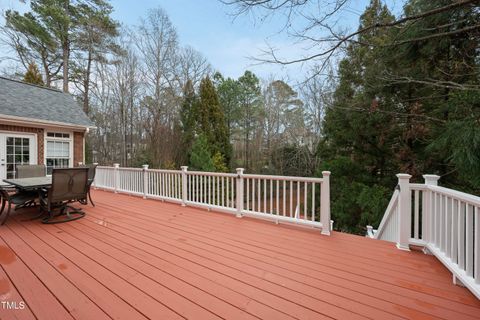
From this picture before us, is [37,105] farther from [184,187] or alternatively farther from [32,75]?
Answer: [184,187]

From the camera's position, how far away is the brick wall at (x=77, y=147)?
841 centimetres

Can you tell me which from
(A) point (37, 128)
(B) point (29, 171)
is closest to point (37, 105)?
(A) point (37, 128)

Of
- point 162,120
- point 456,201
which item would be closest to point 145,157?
point 162,120

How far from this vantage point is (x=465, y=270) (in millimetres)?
1841

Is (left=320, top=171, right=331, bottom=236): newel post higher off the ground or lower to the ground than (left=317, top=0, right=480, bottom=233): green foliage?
lower

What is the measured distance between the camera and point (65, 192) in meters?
3.83

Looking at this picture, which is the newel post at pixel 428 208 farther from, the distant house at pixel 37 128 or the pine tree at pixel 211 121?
the pine tree at pixel 211 121

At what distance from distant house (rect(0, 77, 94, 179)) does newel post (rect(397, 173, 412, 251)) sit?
9.57m

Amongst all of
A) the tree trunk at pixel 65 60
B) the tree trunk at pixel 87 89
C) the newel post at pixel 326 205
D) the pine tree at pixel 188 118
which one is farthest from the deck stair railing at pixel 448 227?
the tree trunk at pixel 65 60

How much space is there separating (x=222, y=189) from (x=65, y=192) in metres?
2.70

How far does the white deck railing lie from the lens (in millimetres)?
3322

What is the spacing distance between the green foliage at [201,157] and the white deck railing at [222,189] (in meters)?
5.11

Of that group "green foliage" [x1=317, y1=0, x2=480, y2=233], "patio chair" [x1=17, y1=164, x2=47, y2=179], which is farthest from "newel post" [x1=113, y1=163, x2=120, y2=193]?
"green foliage" [x1=317, y1=0, x2=480, y2=233]

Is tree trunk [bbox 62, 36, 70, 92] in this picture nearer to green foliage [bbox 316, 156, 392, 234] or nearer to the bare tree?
the bare tree
